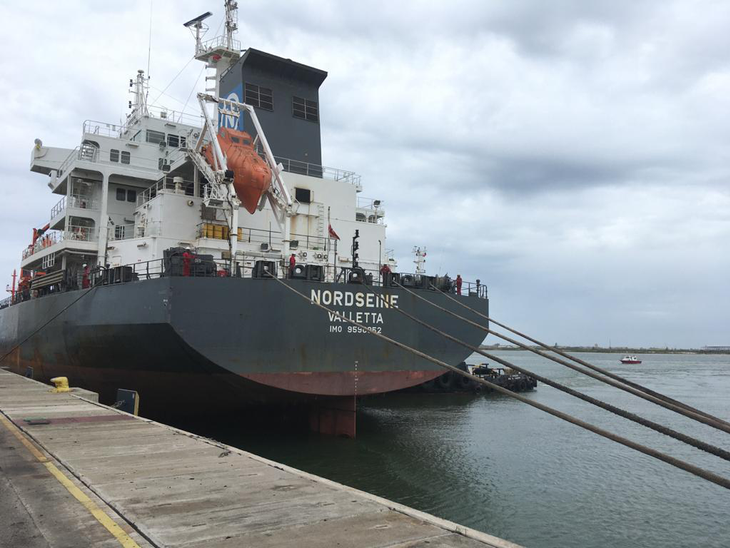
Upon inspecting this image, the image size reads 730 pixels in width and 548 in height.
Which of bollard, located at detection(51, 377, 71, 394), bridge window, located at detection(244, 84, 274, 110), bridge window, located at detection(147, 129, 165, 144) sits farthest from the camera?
bridge window, located at detection(147, 129, 165, 144)

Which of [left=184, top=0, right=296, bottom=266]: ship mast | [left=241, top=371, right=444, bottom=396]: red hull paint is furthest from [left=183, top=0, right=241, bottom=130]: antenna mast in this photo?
[left=241, top=371, right=444, bottom=396]: red hull paint

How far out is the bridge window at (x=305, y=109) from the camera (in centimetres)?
1905

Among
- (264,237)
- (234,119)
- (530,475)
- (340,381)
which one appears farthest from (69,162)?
(530,475)

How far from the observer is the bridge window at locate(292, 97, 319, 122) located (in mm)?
19055

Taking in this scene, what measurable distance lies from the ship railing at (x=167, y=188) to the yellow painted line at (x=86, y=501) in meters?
10.1

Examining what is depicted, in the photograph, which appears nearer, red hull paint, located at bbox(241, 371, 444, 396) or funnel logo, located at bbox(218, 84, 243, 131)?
red hull paint, located at bbox(241, 371, 444, 396)

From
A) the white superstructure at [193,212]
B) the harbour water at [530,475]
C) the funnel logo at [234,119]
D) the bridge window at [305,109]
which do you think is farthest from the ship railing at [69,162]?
the harbour water at [530,475]

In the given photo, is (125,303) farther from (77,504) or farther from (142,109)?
(142,109)

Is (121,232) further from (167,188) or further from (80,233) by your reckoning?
(167,188)

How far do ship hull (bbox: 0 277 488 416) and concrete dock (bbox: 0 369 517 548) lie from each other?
15.5 ft

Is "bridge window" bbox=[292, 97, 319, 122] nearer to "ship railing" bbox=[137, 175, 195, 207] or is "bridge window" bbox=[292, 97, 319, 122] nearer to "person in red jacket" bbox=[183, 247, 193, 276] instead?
"ship railing" bbox=[137, 175, 195, 207]

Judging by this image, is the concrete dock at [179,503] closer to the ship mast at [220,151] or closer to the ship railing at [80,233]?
the ship mast at [220,151]

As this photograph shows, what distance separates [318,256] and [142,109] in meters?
15.2

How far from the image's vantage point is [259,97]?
60.1 feet
